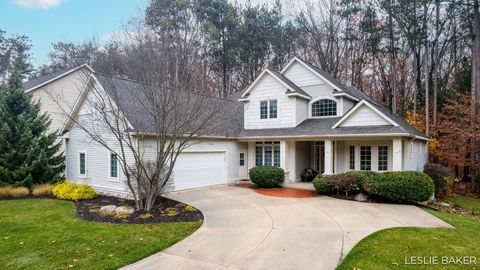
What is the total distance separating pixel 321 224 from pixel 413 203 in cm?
570

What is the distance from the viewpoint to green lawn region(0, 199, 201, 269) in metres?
5.96

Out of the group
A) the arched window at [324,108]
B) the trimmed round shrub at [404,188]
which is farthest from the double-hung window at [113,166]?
the arched window at [324,108]

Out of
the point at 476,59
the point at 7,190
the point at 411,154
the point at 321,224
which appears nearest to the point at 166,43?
the point at 321,224

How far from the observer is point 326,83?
17.9 metres

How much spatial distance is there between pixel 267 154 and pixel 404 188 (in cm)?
816

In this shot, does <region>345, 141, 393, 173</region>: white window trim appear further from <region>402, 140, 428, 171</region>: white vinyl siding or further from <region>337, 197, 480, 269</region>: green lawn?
<region>337, 197, 480, 269</region>: green lawn

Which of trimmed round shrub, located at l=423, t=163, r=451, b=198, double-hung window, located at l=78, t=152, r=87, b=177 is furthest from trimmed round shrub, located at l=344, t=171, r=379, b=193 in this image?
double-hung window, located at l=78, t=152, r=87, b=177

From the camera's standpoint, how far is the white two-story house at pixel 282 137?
1401cm

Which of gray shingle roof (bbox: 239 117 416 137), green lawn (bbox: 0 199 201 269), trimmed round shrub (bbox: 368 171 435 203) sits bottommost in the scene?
green lawn (bbox: 0 199 201 269)

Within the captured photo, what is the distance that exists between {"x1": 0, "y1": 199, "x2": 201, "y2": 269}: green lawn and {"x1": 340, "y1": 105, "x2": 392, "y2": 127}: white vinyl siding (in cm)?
1020

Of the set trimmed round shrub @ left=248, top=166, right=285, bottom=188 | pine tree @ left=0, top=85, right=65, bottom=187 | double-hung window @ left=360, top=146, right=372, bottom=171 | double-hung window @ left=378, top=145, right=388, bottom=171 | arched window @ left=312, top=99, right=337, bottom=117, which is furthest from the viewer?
arched window @ left=312, top=99, right=337, bottom=117

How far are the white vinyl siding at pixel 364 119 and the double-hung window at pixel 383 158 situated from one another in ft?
7.32

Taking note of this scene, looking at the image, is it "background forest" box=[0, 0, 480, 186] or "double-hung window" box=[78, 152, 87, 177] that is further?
"background forest" box=[0, 0, 480, 186]

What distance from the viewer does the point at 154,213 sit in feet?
32.5
